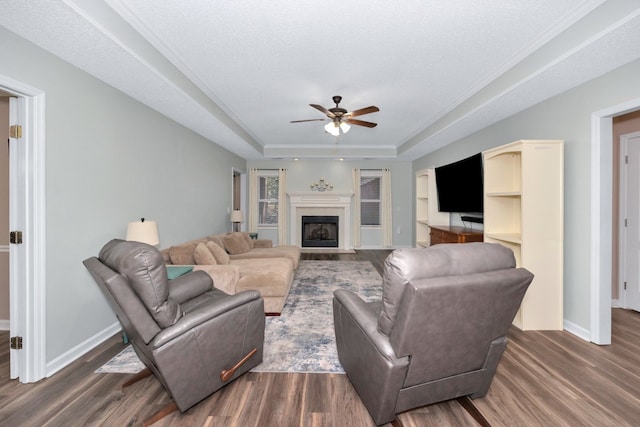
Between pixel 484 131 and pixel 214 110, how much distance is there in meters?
4.02

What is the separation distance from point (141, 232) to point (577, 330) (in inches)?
169

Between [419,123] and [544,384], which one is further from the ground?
[419,123]

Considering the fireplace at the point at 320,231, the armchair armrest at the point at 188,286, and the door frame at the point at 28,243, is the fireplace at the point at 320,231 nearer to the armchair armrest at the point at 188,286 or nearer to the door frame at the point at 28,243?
the armchair armrest at the point at 188,286

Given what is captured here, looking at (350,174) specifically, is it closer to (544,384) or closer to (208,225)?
(208,225)

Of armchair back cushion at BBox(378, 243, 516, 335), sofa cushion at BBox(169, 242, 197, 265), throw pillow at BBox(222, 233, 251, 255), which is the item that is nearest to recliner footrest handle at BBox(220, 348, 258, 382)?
armchair back cushion at BBox(378, 243, 516, 335)

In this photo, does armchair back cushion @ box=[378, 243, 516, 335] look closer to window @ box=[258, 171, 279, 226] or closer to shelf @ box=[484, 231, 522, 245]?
shelf @ box=[484, 231, 522, 245]

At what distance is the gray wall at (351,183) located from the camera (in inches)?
317

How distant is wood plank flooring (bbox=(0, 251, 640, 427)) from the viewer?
5.74 ft

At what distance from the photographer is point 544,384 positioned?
210 cm

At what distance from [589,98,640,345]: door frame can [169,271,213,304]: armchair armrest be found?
3557 millimetres

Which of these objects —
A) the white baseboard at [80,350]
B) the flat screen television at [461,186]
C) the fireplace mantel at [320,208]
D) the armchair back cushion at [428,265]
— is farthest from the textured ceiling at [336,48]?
the fireplace mantel at [320,208]

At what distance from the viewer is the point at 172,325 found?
66.3 inches

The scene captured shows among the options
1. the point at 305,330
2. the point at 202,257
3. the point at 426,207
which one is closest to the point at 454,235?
the point at 426,207

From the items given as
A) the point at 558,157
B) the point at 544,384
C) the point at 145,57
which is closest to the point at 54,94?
the point at 145,57
